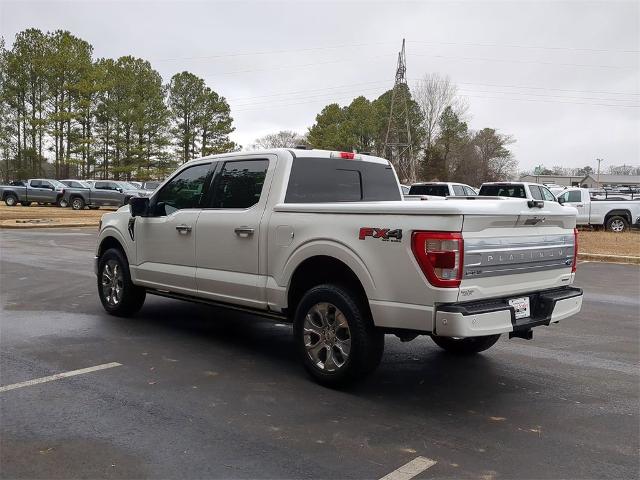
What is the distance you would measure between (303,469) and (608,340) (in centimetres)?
475

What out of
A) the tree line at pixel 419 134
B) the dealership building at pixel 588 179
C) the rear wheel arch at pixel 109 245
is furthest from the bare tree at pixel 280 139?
the rear wheel arch at pixel 109 245

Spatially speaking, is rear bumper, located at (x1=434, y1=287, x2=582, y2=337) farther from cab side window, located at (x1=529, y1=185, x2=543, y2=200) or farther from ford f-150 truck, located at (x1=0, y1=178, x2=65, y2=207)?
ford f-150 truck, located at (x1=0, y1=178, x2=65, y2=207)

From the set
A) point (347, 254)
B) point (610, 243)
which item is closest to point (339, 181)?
point (347, 254)

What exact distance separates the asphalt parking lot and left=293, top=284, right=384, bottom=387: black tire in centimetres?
19

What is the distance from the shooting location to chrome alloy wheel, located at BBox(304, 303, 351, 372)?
465 cm

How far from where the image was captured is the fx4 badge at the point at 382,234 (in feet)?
13.8

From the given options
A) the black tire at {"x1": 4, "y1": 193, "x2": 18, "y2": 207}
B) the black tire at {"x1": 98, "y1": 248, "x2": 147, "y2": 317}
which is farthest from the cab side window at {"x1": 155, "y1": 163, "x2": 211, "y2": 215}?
the black tire at {"x1": 4, "y1": 193, "x2": 18, "y2": 207}

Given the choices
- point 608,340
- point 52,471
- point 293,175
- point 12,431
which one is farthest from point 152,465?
point 608,340

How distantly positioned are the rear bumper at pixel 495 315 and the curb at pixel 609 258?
441 inches

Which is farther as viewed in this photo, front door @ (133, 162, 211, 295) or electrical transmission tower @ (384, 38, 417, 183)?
electrical transmission tower @ (384, 38, 417, 183)

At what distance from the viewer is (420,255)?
408cm

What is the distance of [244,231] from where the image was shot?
5.40 metres

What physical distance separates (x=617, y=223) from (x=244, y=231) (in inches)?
833

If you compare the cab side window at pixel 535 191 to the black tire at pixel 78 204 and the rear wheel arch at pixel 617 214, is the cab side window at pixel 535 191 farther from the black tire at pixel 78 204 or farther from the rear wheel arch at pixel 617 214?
the black tire at pixel 78 204
